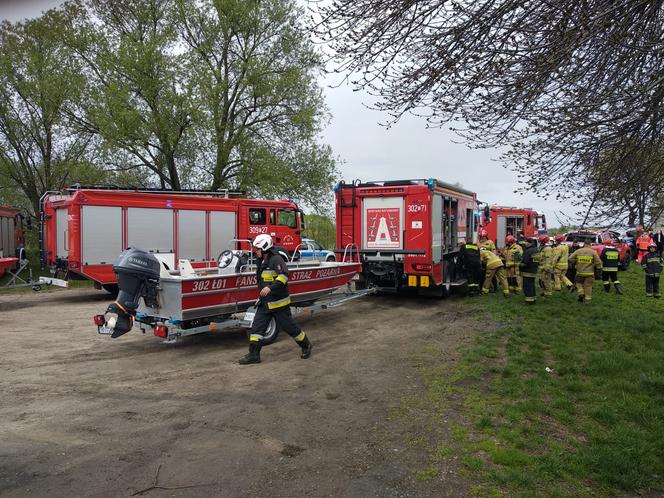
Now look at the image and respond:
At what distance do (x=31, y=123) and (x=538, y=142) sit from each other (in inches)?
848

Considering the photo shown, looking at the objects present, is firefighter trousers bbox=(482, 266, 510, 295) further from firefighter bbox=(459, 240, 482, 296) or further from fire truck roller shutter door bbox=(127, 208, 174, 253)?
fire truck roller shutter door bbox=(127, 208, 174, 253)

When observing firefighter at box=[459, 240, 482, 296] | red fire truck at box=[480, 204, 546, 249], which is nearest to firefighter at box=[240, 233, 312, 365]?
firefighter at box=[459, 240, 482, 296]

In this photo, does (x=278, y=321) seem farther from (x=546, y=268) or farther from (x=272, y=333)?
(x=546, y=268)

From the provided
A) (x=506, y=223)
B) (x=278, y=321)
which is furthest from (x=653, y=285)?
(x=506, y=223)

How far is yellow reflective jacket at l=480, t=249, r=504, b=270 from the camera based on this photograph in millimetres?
11828

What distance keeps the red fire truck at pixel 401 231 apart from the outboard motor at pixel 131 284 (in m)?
5.62

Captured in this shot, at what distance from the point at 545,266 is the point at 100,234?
1123cm

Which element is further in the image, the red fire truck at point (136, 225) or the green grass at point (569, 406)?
the red fire truck at point (136, 225)

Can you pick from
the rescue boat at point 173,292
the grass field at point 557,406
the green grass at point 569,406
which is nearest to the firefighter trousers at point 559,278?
the green grass at point 569,406

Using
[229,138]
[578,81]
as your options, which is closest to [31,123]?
[229,138]

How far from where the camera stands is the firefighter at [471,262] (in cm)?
1200

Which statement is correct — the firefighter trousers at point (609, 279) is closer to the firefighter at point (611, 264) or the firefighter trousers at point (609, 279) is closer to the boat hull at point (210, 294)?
the firefighter at point (611, 264)

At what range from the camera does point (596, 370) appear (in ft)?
18.7

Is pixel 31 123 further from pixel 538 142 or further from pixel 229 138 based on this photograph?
pixel 538 142
